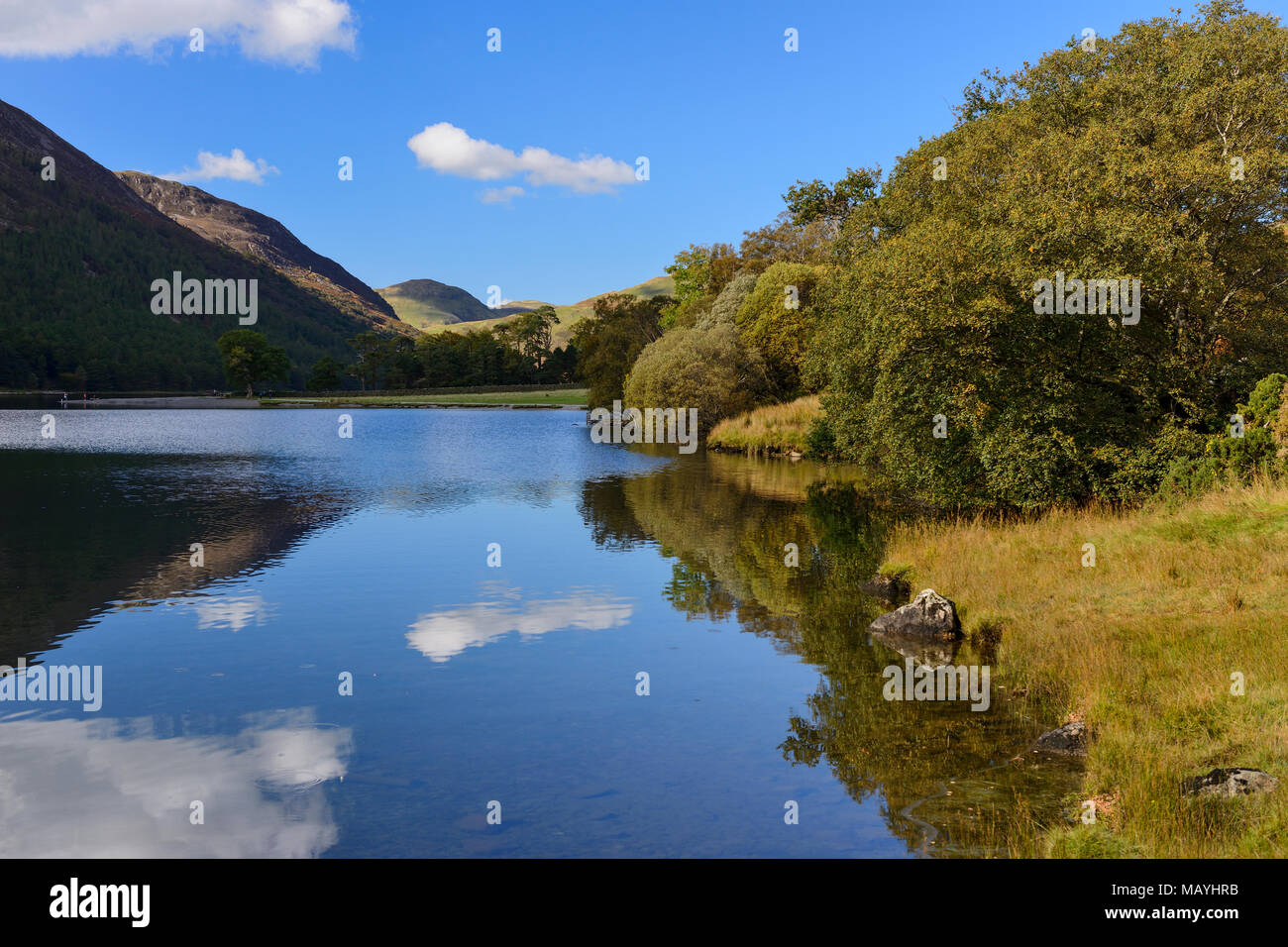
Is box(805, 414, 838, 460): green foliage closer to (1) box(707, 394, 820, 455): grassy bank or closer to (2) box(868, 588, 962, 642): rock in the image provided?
(1) box(707, 394, 820, 455): grassy bank

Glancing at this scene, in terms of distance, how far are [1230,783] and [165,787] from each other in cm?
1323

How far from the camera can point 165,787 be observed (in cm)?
1234

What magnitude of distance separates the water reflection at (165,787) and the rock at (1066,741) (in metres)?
9.88

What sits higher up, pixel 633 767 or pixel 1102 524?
pixel 1102 524

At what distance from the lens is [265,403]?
18250 centimetres

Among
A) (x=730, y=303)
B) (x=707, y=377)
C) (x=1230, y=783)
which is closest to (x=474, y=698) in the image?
(x=1230, y=783)

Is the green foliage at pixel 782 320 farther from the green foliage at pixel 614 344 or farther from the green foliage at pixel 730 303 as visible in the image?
the green foliage at pixel 614 344

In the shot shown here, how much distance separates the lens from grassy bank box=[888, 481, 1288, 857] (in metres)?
9.98

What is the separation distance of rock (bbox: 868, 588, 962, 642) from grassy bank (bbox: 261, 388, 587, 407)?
14222cm

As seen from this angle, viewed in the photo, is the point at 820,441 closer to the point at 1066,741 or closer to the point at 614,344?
the point at 1066,741
